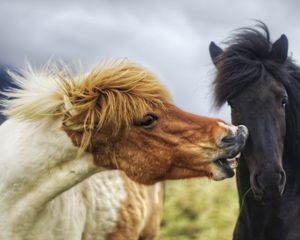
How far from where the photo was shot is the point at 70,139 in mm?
3611

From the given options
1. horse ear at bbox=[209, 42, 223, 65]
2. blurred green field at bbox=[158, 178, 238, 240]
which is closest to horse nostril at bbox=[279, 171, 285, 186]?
horse ear at bbox=[209, 42, 223, 65]

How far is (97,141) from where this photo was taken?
11.9 feet

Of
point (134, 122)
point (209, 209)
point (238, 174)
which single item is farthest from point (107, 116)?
point (209, 209)

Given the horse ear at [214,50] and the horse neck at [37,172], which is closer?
the horse neck at [37,172]

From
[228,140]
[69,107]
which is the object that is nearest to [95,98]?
[69,107]

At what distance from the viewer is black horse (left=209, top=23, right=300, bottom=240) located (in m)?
4.02

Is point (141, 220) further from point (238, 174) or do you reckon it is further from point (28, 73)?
point (28, 73)

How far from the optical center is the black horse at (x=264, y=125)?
402cm

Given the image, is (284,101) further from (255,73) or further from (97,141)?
(97,141)

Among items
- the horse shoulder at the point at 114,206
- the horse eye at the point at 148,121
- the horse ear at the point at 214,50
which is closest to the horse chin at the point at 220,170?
the horse eye at the point at 148,121

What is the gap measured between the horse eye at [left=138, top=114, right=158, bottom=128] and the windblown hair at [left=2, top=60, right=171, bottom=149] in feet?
0.12

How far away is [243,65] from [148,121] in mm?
1277

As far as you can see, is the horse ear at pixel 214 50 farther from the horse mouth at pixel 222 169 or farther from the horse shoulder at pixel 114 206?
the horse mouth at pixel 222 169

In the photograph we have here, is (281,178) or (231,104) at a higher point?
(231,104)
